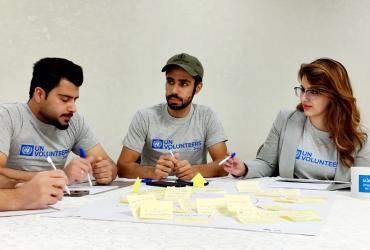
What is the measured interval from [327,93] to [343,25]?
1078mm

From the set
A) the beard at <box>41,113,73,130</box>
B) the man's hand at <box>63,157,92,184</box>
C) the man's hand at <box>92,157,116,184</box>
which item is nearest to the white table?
the man's hand at <box>63,157,92,184</box>

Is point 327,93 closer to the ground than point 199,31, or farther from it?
closer to the ground

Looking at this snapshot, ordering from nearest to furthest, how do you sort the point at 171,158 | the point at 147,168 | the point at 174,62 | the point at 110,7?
the point at 171,158
the point at 147,168
the point at 174,62
the point at 110,7

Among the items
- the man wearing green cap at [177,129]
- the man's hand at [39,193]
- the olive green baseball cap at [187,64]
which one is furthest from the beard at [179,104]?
the man's hand at [39,193]

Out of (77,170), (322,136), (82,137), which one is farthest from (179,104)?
(77,170)

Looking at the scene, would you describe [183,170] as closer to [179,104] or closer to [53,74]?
[179,104]

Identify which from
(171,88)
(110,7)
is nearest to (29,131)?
(171,88)

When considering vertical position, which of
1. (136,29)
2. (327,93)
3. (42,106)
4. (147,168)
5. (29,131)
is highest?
(136,29)

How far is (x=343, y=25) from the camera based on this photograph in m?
2.88

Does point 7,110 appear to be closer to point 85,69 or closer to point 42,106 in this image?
point 42,106

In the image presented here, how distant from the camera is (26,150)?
192cm

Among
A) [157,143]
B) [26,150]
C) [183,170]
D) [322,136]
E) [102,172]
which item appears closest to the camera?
[102,172]

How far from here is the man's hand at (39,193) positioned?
1083mm

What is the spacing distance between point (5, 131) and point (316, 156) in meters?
1.48
